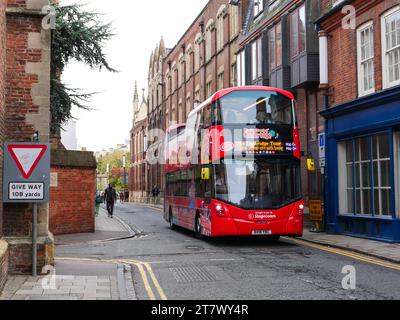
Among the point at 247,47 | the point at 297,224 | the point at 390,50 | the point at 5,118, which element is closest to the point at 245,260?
the point at 297,224

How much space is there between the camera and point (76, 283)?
965 cm

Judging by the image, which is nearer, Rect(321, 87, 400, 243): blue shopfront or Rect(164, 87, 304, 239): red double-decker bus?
Rect(164, 87, 304, 239): red double-decker bus

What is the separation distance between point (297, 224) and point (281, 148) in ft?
7.07

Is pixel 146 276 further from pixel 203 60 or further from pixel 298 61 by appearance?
pixel 203 60

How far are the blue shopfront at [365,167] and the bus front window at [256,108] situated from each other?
279 centimetres

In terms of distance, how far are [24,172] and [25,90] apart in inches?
66.2

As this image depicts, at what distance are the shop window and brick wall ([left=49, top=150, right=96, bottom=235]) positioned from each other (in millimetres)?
9137

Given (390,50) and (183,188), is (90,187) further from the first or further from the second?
(390,50)

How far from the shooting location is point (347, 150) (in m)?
19.2

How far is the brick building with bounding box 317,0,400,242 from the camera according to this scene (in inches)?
634

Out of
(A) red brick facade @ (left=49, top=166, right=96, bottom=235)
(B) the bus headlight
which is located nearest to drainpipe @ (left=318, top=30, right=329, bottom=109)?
(B) the bus headlight

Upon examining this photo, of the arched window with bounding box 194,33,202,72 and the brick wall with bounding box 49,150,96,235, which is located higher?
the arched window with bounding box 194,33,202,72

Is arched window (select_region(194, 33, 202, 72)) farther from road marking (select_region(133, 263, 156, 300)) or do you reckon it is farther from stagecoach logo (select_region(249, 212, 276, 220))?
road marking (select_region(133, 263, 156, 300))

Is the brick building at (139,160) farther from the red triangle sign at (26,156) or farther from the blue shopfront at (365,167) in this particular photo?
the red triangle sign at (26,156)
